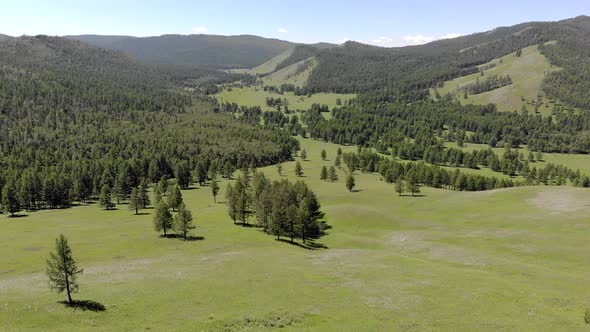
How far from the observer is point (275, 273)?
6319cm

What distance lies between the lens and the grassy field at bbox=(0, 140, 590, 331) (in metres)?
43.2

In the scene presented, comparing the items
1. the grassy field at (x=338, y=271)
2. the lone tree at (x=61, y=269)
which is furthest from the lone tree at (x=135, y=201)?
the lone tree at (x=61, y=269)

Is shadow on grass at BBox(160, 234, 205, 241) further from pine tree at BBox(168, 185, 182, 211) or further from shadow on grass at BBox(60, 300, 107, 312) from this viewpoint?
shadow on grass at BBox(60, 300, 107, 312)

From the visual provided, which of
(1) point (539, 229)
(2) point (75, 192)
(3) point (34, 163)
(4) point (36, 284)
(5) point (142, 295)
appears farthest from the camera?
(3) point (34, 163)

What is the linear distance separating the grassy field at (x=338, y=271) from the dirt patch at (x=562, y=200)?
1.64 ft

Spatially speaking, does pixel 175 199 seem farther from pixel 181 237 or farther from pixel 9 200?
pixel 9 200

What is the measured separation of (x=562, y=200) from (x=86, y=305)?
423 feet

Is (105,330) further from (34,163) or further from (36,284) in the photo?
(34,163)

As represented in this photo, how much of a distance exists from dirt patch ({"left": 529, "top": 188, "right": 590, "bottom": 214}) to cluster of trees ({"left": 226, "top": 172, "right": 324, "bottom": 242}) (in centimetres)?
6877

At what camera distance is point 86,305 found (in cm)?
4809

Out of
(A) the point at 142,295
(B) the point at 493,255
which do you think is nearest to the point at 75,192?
(A) the point at 142,295

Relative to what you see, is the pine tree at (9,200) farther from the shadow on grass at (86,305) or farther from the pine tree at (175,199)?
the shadow on grass at (86,305)

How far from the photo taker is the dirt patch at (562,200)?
10356 cm

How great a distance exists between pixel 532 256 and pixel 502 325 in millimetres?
45277
